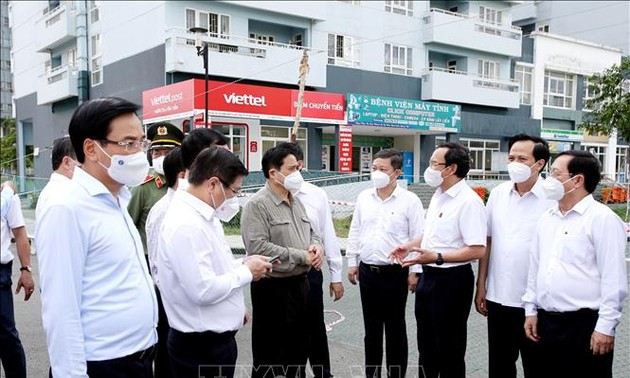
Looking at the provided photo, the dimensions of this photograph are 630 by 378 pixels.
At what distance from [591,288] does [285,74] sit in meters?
18.2

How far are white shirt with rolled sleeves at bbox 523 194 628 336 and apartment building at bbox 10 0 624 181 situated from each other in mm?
14872

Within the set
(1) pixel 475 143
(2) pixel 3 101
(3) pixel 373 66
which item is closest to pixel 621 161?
(1) pixel 475 143

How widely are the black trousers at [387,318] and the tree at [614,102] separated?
1679cm

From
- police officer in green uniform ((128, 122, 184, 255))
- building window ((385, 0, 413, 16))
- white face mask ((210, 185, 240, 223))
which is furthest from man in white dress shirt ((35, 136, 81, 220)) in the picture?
building window ((385, 0, 413, 16))

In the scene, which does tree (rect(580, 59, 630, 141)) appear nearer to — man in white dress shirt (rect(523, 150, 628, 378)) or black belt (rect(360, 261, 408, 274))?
black belt (rect(360, 261, 408, 274))

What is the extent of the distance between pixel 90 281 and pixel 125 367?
0.39m

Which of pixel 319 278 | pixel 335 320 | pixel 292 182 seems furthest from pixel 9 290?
pixel 335 320

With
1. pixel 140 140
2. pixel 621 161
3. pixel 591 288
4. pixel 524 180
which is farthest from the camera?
pixel 621 161

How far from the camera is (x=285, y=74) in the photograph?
793 inches

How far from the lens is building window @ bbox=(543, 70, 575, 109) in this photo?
29.9 metres

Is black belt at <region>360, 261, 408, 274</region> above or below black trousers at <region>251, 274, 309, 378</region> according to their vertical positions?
above

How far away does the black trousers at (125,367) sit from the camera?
2021mm

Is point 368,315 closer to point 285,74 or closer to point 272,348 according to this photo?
point 272,348

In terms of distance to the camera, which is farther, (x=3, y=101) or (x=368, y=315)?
(x=3, y=101)
